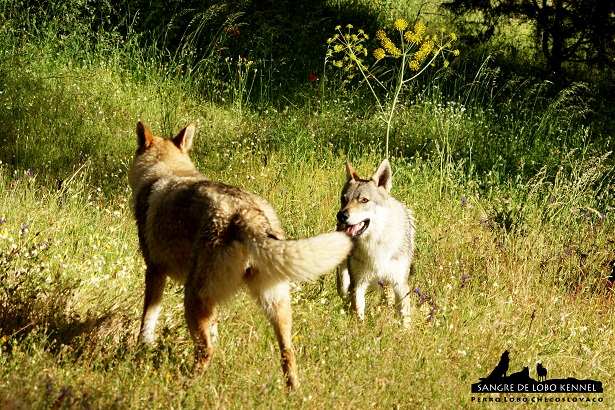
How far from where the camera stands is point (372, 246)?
5859 mm

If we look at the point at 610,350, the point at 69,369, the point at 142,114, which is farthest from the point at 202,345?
the point at 142,114

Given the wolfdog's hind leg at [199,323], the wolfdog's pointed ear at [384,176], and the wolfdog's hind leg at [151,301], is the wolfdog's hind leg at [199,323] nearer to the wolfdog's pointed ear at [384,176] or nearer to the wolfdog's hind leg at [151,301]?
the wolfdog's hind leg at [151,301]

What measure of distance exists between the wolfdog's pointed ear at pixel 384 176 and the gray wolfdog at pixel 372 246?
9 centimetres

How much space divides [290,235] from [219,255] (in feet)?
8.27

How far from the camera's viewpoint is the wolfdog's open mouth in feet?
19.0

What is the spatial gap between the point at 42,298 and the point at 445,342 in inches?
103

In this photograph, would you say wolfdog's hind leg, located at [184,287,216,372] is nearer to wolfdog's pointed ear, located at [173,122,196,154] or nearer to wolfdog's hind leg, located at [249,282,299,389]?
wolfdog's hind leg, located at [249,282,299,389]

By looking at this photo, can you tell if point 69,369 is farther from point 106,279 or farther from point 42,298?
point 106,279

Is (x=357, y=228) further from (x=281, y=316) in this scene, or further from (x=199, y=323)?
(x=199, y=323)

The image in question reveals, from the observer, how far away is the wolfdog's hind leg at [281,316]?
14.0 ft

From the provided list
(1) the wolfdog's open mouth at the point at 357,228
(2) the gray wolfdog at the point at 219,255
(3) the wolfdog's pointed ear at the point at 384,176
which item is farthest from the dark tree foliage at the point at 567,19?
(2) the gray wolfdog at the point at 219,255

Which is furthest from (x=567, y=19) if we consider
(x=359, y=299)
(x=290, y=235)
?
(x=359, y=299)

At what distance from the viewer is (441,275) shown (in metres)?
6.28

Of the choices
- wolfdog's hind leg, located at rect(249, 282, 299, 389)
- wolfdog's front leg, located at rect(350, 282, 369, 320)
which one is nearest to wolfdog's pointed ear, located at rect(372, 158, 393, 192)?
wolfdog's front leg, located at rect(350, 282, 369, 320)
